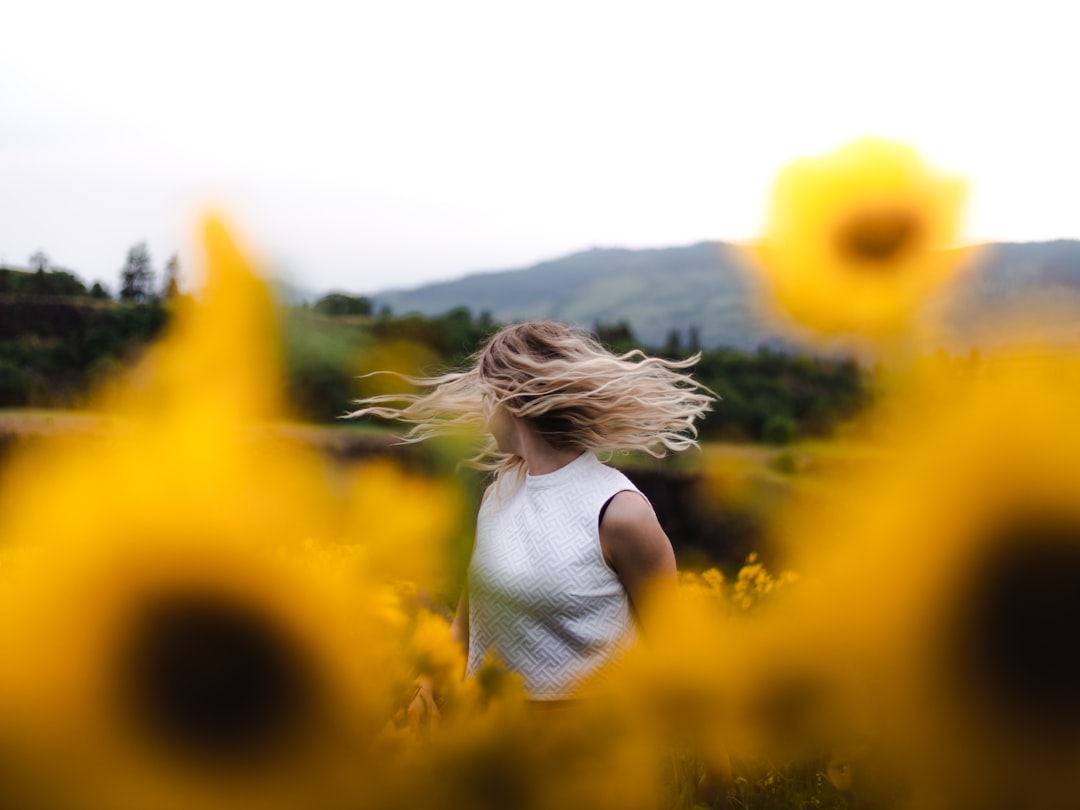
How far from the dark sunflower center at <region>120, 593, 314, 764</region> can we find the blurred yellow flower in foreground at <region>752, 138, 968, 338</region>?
62cm

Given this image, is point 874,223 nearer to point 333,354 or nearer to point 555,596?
point 555,596

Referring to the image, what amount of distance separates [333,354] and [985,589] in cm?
1009

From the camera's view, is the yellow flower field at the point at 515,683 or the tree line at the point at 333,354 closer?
the yellow flower field at the point at 515,683

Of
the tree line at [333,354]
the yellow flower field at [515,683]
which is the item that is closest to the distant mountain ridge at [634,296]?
the tree line at [333,354]

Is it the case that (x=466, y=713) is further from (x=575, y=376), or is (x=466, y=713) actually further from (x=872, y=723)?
(x=575, y=376)

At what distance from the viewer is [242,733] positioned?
465 millimetres

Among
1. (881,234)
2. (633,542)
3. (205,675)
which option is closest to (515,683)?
(205,675)

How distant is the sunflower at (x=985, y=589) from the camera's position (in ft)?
1.33

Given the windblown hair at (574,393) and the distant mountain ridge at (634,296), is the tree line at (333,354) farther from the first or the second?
the windblown hair at (574,393)

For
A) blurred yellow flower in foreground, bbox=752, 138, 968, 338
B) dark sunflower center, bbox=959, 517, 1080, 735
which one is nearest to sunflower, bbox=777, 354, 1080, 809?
dark sunflower center, bbox=959, 517, 1080, 735

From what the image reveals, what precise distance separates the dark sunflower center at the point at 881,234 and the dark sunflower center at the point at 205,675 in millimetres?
620

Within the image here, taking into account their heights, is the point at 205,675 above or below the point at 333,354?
above

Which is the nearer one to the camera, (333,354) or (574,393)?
(574,393)

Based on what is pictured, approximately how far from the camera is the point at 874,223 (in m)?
0.86
